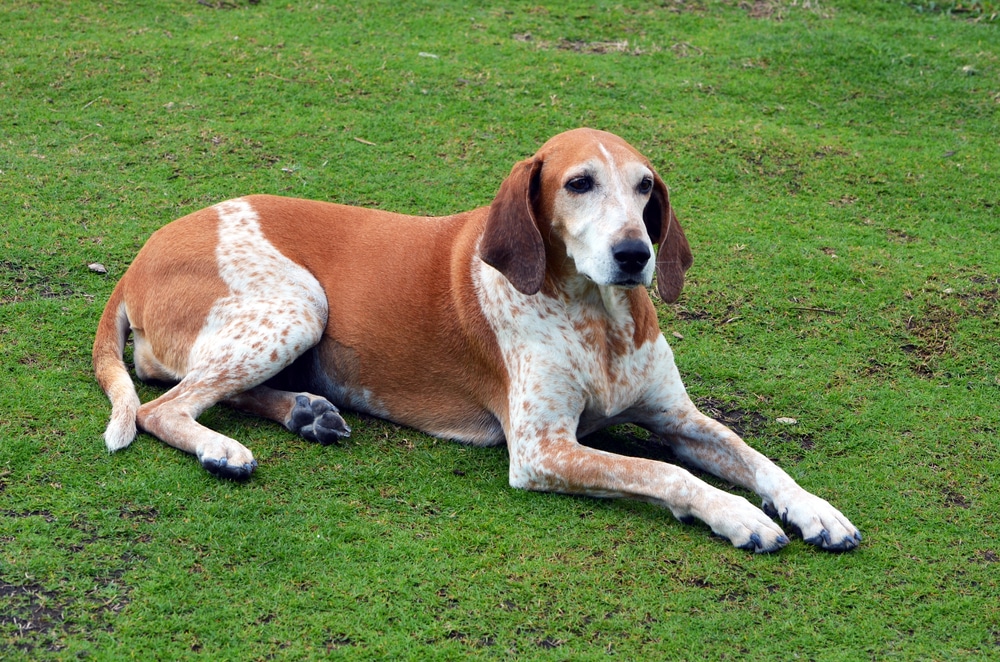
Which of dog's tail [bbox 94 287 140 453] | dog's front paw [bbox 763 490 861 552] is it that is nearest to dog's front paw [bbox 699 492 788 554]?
dog's front paw [bbox 763 490 861 552]

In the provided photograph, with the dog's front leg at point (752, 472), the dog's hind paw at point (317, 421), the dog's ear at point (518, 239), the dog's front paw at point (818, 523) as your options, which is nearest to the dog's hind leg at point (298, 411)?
the dog's hind paw at point (317, 421)

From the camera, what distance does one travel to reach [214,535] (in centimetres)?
456

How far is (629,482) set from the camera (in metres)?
4.92

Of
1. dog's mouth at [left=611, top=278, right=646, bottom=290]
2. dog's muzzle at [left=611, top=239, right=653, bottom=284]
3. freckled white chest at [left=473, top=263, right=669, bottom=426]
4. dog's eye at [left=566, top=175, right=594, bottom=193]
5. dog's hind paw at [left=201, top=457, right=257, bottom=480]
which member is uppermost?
dog's eye at [left=566, top=175, right=594, bottom=193]

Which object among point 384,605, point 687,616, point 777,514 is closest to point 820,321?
point 777,514

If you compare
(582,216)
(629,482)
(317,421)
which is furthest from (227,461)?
(582,216)

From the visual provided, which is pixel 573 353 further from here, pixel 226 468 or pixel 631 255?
pixel 226 468

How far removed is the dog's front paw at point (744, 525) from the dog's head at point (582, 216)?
1040mm

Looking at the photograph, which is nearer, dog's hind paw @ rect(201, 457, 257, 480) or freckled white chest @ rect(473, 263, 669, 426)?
dog's hind paw @ rect(201, 457, 257, 480)

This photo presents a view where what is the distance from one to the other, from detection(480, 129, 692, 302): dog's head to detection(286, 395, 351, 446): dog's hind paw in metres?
1.15

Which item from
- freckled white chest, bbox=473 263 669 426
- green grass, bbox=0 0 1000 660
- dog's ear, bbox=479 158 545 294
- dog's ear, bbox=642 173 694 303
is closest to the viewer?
Answer: green grass, bbox=0 0 1000 660

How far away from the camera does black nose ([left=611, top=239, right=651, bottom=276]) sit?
4723 millimetres

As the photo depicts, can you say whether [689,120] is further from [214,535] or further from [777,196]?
[214,535]

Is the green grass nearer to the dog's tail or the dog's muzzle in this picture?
the dog's tail
